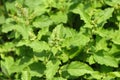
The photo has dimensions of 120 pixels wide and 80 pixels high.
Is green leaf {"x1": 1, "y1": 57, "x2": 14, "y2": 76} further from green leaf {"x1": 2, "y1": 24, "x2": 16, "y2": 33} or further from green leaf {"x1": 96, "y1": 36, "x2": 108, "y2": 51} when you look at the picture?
green leaf {"x1": 96, "y1": 36, "x2": 108, "y2": 51}

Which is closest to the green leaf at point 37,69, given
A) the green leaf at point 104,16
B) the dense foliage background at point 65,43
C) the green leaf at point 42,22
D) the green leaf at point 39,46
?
the dense foliage background at point 65,43

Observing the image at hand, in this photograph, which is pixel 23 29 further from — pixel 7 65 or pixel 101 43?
pixel 101 43

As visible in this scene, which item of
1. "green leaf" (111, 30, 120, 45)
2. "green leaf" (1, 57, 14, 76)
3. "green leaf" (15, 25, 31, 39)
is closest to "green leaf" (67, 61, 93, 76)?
"green leaf" (111, 30, 120, 45)

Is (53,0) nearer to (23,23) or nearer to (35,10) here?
(35,10)

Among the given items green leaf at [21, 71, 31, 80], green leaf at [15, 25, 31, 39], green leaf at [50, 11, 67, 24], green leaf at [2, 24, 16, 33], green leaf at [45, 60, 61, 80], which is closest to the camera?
green leaf at [45, 60, 61, 80]

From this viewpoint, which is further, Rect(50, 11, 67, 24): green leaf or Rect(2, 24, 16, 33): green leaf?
Rect(50, 11, 67, 24): green leaf

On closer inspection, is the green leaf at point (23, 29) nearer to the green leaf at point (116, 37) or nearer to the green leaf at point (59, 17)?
the green leaf at point (59, 17)

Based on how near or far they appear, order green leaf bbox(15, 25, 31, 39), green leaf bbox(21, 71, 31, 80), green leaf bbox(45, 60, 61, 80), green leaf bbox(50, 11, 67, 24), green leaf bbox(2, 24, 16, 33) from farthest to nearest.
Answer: green leaf bbox(50, 11, 67, 24) < green leaf bbox(2, 24, 16, 33) < green leaf bbox(15, 25, 31, 39) < green leaf bbox(21, 71, 31, 80) < green leaf bbox(45, 60, 61, 80)

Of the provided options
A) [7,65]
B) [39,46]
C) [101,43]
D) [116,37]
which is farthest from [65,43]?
[7,65]
